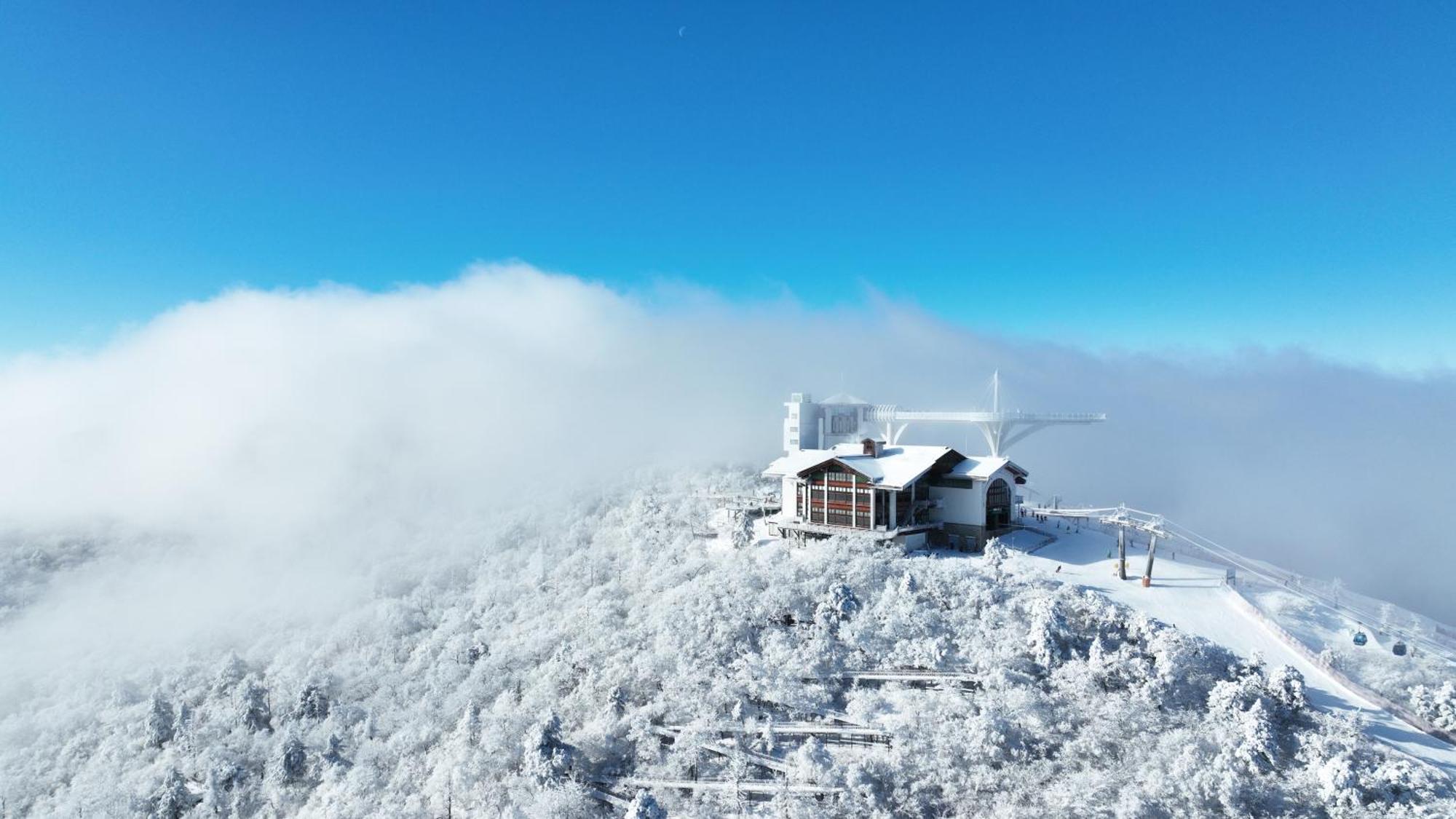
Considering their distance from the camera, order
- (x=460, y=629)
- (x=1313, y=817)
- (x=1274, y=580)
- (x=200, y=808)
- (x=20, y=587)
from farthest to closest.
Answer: (x=20, y=587) → (x=460, y=629) → (x=1274, y=580) → (x=200, y=808) → (x=1313, y=817)

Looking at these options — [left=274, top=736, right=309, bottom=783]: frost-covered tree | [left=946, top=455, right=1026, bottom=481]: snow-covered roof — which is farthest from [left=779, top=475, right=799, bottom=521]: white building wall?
[left=274, top=736, right=309, bottom=783]: frost-covered tree

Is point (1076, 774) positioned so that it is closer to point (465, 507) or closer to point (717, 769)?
point (717, 769)

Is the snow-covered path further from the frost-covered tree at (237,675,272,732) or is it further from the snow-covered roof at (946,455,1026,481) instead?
the frost-covered tree at (237,675,272,732)

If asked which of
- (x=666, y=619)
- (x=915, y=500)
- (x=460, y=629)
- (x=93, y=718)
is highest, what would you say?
(x=915, y=500)

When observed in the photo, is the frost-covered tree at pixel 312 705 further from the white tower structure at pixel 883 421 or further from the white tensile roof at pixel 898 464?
the white tower structure at pixel 883 421

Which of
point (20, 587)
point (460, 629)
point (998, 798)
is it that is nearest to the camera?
point (998, 798)

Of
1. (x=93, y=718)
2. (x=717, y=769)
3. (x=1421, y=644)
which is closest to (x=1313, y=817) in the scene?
(x=1421, y=644)
